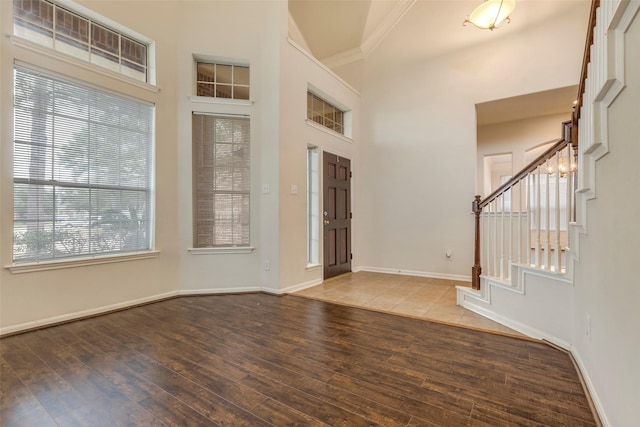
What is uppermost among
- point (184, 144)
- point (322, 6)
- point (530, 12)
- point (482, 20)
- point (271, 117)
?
point (322, 6)

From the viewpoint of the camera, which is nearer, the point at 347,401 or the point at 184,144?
the point at 347,401

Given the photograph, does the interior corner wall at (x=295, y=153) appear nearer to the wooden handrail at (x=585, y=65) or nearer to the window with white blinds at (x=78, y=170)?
the window with white blinds at (x=78, y=170)

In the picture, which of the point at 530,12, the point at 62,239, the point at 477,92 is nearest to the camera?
the point at 62,239

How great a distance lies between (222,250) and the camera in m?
3.89

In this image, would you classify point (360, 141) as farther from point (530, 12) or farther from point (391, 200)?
point (530, 12)

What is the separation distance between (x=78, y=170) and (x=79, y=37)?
1410mm

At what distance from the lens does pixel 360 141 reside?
5680 millimetres

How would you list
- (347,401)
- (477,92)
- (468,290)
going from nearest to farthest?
(347,401), (468,290), (477,92)

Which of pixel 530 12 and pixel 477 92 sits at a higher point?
pixel 530 12

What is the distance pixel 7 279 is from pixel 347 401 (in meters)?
3.07

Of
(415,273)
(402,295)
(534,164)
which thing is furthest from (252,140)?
(415,273)

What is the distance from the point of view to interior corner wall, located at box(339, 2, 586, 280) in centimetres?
422

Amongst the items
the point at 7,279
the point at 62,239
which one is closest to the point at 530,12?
the point at 62,239

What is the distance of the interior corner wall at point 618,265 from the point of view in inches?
43.1
